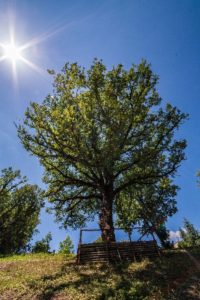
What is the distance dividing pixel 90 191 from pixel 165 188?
11229 millimetres

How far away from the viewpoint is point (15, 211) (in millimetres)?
47000

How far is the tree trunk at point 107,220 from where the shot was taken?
2037cm

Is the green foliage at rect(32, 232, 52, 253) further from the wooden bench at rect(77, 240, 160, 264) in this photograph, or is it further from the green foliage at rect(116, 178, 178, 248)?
the wooden bench at rect(77, 240, 160, 264)

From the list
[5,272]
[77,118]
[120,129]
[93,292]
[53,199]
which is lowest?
[93,292]

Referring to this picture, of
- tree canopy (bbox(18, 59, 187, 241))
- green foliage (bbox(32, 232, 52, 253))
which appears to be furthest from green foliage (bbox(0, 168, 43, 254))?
tree canopy (bbox(18, 59, 187, 241))

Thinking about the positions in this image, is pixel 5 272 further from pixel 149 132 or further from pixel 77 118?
pixel 149 132

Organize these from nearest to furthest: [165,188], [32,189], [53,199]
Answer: [53,199] → [165,188] → [32,189]

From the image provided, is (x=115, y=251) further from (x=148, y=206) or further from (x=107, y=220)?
(x=148, y=206)

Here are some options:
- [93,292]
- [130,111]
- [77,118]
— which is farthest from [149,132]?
[93,292]

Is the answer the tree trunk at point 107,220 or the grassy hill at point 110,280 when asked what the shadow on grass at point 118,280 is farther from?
the tree trunk at point 107,220

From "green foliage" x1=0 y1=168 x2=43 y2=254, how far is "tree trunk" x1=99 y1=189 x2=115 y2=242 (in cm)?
2694

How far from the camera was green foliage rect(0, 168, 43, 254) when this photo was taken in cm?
4478

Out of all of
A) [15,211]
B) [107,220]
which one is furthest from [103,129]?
[15,211]

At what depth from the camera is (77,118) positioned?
23.0 m
